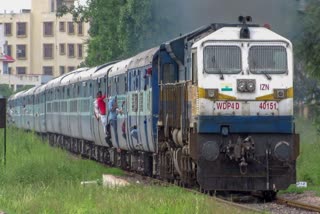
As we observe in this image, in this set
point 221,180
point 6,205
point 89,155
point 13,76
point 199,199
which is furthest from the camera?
point 13,76

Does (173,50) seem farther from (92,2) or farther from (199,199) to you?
(92,2)

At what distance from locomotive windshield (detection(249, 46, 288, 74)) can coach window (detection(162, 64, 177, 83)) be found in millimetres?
3253

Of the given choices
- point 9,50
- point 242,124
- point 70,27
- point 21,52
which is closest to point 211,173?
point 242,124

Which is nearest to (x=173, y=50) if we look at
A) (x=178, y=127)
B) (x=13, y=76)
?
(x=178, y=127)

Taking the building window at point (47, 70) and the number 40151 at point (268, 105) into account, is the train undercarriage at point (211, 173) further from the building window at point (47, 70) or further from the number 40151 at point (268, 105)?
the building window at point (47, 70)

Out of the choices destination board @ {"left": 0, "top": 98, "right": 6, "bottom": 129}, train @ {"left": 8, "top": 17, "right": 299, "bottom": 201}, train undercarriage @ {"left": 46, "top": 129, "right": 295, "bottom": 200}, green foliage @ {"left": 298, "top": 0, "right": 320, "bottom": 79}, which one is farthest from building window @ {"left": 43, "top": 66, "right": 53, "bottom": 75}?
train @ {"left": 8, "top": 17, "right": 299, "bottom": 201}

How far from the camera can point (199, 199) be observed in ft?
49.4

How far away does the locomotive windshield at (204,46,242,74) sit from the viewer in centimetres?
1761

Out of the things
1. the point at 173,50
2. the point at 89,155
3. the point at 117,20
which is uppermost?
the point at 117,20

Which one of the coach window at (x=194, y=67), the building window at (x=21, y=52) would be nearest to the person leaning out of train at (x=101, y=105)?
the coach window at (x=194, y=67)

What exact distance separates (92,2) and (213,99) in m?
35.5

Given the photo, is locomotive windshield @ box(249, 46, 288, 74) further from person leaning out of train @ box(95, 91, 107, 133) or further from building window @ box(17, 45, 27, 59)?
building window @ box(17, 45, 27, 59)

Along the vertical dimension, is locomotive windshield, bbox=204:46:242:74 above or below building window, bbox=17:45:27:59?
below

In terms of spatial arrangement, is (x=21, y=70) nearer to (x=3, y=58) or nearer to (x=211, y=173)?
(x=3, y=58)
